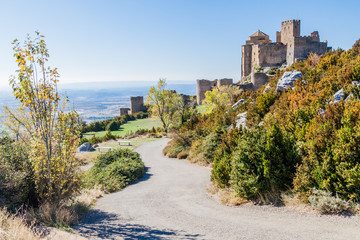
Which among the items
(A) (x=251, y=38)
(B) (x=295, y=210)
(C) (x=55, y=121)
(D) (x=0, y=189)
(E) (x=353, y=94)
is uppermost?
(A) (x=251, y=38)

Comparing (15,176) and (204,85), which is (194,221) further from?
(204,85)

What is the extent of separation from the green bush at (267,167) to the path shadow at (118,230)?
2.28 metres

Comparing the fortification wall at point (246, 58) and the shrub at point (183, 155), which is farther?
the fortification wall at point (246, 58)

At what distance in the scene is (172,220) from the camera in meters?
6.39

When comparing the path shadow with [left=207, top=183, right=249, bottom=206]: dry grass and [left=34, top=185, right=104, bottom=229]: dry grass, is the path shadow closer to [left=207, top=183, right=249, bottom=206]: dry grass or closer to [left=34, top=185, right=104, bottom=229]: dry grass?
[left=34, top=185, right=104, bottom=229]: dry grass

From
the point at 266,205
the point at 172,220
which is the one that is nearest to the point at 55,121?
the point at 172,220

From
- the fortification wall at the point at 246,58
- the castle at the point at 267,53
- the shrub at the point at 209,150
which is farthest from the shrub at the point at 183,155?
the fortification wall at the point at 246,58

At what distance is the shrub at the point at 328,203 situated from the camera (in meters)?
5.55

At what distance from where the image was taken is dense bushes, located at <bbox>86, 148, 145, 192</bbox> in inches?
428

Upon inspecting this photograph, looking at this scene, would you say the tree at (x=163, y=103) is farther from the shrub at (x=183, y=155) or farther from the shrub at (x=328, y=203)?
the shrub at (x=328, y=203)

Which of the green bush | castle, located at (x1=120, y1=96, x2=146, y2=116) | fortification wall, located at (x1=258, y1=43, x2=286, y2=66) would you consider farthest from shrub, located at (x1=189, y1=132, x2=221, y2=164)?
castle, located at (x1=120, y1=96, x2=146, y2=116)

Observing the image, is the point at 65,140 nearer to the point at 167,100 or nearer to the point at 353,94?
the point at 353,94

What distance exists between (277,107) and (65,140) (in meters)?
8.64

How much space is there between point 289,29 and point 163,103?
41.0m
